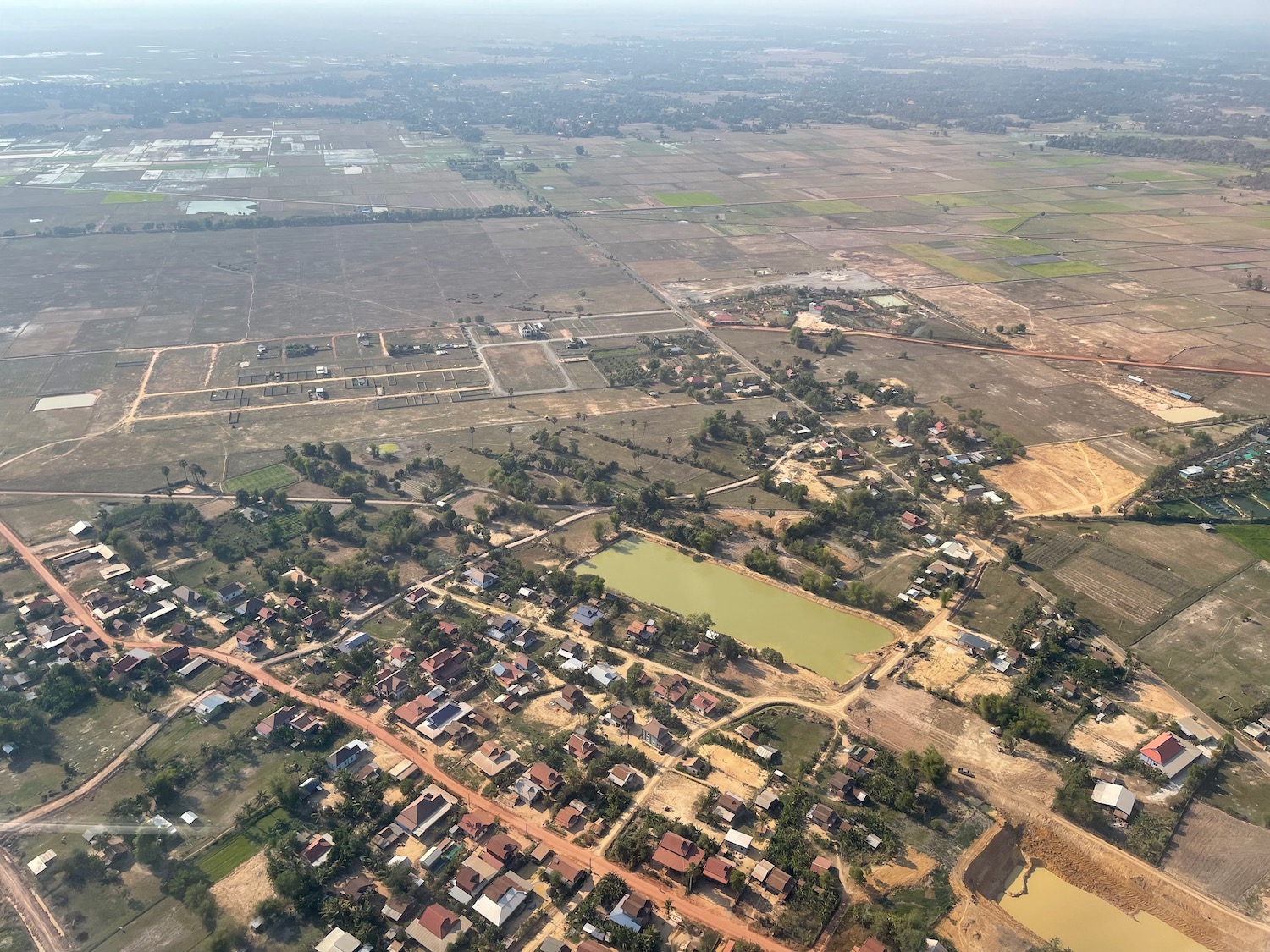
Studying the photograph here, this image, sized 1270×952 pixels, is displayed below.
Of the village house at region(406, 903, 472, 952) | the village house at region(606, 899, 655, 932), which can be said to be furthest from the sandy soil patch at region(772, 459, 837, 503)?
the village house at region(406, 903, 472, 952)

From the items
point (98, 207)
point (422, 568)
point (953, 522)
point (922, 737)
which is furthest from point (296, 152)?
point (922, 737)

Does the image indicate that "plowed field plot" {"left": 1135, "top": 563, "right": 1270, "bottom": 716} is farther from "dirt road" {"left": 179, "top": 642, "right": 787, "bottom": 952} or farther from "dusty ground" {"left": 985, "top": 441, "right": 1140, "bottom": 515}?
"dirt road" {"left": 179, "top": 642, "right": 787, "bottom": 952}

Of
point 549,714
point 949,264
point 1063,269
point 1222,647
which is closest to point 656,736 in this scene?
point 549,714

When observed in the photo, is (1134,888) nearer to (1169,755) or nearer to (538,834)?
(1169,755)

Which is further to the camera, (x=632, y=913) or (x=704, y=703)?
(x=704, y=703)

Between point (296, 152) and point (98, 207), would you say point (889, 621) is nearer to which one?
point (98, 207)

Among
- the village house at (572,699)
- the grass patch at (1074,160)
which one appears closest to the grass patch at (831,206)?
the grass patch at (1074,160)

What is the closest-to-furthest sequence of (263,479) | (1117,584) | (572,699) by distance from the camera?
(572,699) < (1117,584) < (263,479)
